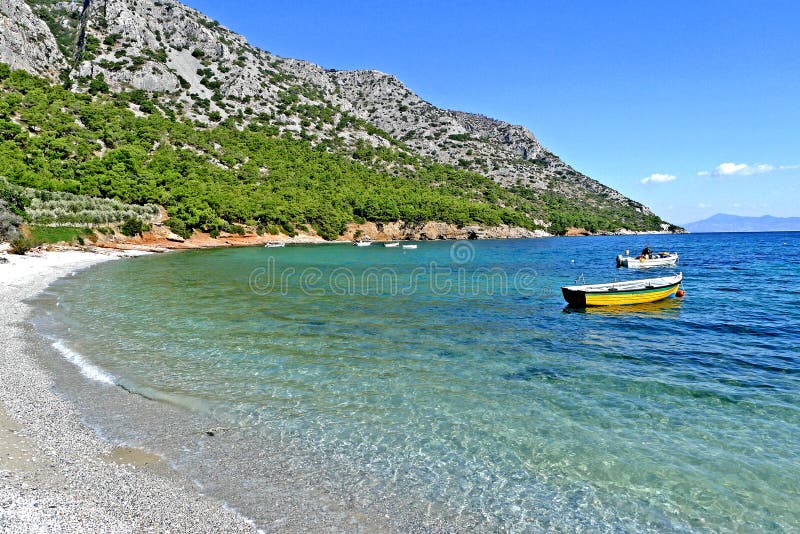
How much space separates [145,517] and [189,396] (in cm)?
528

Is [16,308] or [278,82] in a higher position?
[278,82]

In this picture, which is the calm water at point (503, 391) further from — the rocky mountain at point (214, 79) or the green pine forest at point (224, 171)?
the rocky mountain at point (214, 79)

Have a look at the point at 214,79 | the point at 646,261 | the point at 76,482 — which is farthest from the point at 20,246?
the point at 214,79

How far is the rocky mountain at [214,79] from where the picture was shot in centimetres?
11981

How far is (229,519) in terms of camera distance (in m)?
6.19


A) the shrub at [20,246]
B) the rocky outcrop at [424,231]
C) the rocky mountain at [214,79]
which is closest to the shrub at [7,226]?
the shrub at [20,246]

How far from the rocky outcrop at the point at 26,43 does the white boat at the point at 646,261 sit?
13927 cm

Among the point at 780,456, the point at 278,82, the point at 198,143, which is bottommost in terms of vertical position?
the point at 780,456

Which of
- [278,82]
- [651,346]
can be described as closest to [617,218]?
[278,82]

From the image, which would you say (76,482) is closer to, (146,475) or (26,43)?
(146,475)

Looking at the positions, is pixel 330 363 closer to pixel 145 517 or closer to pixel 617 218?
pixel 145 517

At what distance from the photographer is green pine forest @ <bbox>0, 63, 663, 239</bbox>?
78250mm

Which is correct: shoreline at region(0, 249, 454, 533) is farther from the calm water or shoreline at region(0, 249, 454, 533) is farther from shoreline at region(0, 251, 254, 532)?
the calm water

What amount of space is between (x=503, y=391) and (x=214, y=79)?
168081 mm
